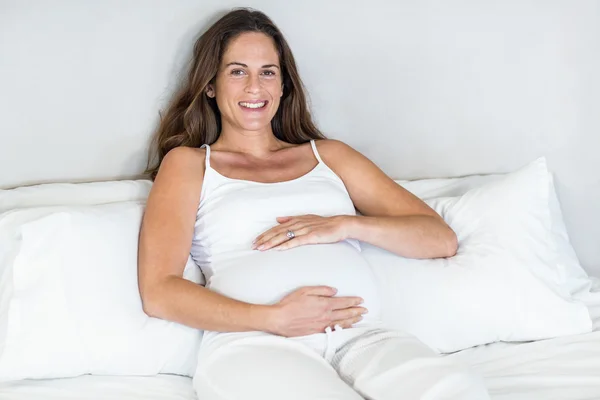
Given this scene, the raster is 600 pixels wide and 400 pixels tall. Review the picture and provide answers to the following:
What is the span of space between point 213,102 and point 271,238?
54 centimetres

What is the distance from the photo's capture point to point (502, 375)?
1748 millimetres

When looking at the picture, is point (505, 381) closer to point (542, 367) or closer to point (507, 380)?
point (507, 380)

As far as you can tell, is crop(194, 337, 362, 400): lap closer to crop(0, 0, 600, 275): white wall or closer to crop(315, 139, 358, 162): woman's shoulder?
crop(315, 139, 358, 162): woman's shoulder

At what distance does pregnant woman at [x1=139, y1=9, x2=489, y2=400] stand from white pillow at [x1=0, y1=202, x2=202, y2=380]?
0.06 m

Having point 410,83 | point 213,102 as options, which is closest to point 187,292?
point 213,102

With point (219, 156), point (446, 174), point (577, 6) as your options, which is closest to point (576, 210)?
point (446, 174)

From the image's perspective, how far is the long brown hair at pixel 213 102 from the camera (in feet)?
6.78

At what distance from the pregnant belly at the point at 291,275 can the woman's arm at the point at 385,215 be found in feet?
0.38

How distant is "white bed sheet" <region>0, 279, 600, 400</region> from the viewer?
1.63 m

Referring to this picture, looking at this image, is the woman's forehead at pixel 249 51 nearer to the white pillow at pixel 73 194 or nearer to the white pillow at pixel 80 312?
the white pillow at pixel 73 194

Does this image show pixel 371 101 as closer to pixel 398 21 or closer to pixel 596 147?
pixel 398 21

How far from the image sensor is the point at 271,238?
1789 mm

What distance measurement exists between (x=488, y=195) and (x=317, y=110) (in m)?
0.57

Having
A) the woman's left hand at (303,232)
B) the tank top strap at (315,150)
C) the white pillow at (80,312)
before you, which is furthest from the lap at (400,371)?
the tank top strap at (315,150)
